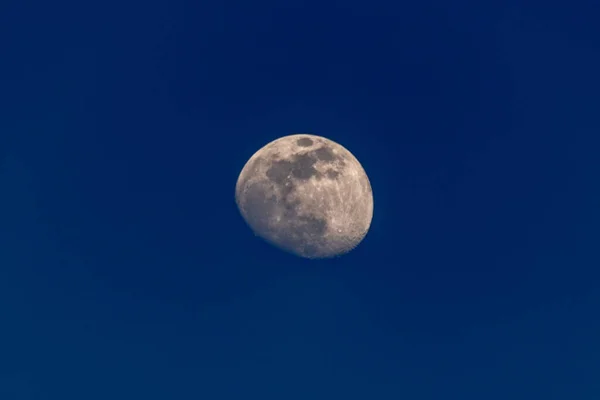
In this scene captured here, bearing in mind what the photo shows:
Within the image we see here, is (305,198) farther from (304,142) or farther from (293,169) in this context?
(304,142)

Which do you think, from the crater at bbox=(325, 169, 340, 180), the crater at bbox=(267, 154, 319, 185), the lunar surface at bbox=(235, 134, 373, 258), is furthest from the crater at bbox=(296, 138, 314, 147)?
the crater at bbox=(325, 169, 340, 180)

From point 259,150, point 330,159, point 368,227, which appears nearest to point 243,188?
point 259,150

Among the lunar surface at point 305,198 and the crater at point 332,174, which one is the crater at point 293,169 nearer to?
the lunar surface at point 305,198

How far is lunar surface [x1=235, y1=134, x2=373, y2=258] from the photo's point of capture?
58.2 metres

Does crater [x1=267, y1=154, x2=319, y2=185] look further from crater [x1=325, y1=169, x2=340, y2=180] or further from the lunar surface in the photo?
crater [x1=325, y1=169, x2=340, y2=180]

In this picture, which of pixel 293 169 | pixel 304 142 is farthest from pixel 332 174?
pixel 304 142

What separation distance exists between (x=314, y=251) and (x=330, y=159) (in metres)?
11.5

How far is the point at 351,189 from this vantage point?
2367 inches

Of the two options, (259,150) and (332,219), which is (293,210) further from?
(259,150)

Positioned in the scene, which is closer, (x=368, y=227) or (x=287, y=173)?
(x=287, y=173)

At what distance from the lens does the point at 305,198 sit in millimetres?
57875

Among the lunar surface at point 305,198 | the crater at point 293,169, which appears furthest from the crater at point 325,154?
the crater at point 293,169

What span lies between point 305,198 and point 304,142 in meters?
8.07

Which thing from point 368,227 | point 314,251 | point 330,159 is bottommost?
point 314,251
